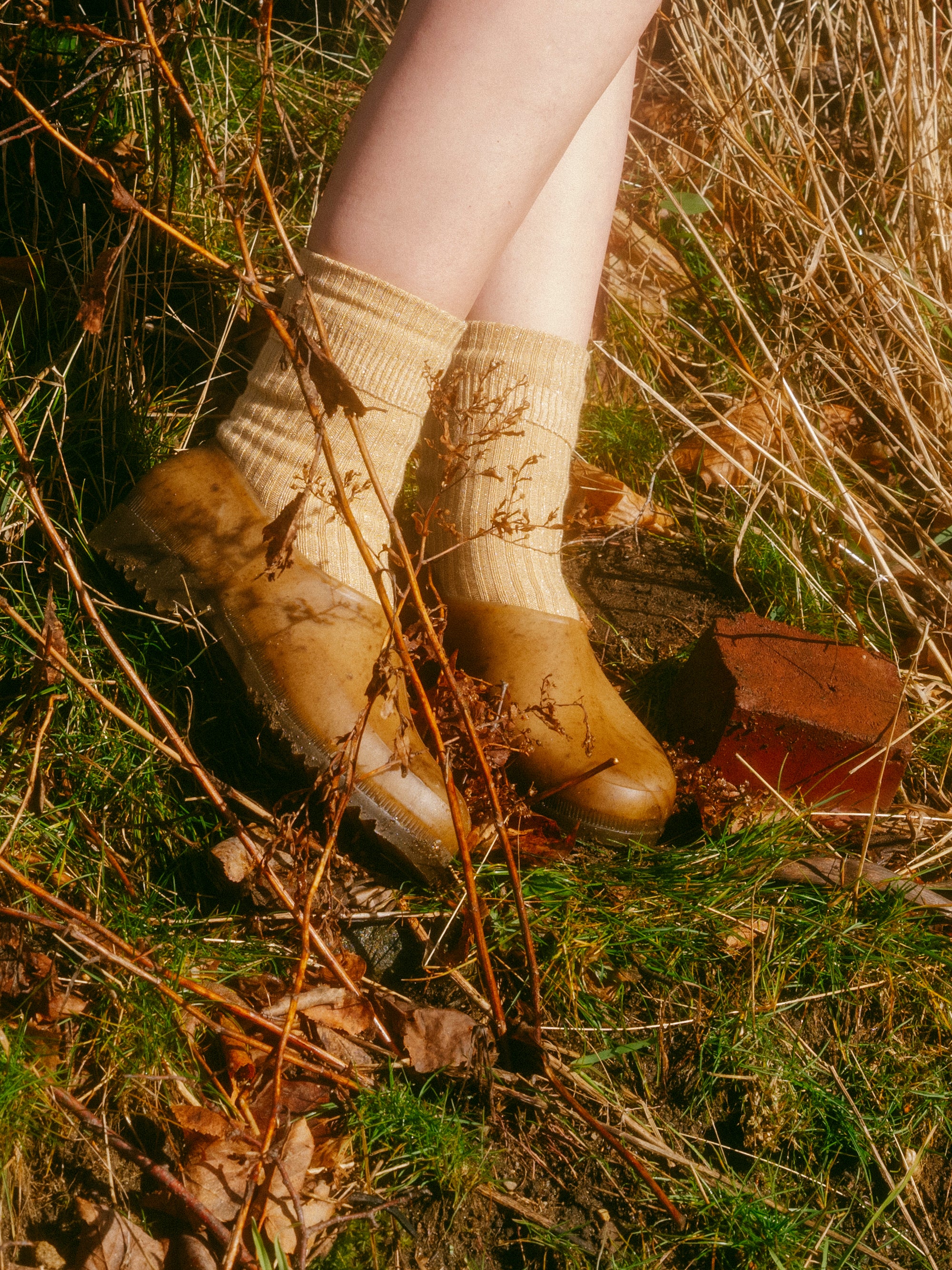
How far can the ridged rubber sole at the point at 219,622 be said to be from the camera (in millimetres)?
1286

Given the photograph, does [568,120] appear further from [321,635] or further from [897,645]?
[897,645]

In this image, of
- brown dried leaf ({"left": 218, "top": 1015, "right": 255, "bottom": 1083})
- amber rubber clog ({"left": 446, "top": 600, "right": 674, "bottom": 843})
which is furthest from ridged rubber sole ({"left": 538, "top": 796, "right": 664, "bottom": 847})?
brown dried leaf ({"left": 218, "top": 1015, "right": 255, "bottom": 1083})

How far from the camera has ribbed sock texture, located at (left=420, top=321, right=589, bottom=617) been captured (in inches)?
61.9

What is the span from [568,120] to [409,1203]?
138 centimetres

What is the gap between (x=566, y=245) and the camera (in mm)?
1669

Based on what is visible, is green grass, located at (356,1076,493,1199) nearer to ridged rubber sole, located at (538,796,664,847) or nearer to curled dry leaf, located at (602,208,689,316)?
ridged rubber sole, located at (538,796,664,847)

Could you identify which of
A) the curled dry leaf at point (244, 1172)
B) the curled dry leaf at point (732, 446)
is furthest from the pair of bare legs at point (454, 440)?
the curled dry leaf at point (732, 446)

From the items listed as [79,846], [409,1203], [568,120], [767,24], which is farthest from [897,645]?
[767,24]

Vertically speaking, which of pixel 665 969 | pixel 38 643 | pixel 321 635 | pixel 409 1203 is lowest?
pixel 409 1203

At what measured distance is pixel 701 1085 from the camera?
1.26 metres

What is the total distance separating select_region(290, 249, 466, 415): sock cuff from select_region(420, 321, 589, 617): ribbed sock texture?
191 millimetres

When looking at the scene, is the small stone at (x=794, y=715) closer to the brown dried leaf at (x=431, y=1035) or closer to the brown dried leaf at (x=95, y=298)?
the brown dried leaf at (x=431, y=1035)

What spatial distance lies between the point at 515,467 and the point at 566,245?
41 centimetres

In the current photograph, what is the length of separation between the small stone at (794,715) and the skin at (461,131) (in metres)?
0.73
